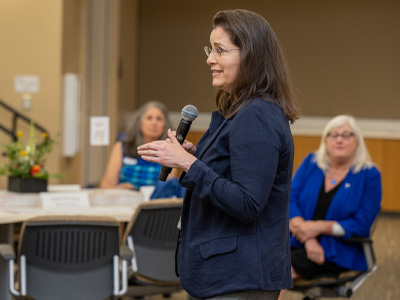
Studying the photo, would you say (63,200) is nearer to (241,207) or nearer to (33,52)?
(241,207)

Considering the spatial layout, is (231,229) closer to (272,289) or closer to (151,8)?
(272,289)

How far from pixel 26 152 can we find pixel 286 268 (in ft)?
10.0

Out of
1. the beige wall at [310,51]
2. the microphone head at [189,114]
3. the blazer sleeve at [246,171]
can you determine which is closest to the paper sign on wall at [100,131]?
the microphone head at [189,114]

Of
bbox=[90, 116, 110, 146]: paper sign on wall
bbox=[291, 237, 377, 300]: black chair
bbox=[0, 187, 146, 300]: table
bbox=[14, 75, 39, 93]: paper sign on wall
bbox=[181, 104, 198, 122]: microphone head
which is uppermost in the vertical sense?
bbox=[181, 104, 198, 122]: microphone head

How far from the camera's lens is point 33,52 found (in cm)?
802

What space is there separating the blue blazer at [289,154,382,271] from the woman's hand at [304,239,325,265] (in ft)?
0.14

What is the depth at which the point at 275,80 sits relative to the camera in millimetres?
2066

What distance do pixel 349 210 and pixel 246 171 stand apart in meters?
2.79

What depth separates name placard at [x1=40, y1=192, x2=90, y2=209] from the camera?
457 cm

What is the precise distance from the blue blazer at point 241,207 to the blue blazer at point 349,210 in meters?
2.53

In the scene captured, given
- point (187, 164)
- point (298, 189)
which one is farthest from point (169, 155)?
point (298, 189)

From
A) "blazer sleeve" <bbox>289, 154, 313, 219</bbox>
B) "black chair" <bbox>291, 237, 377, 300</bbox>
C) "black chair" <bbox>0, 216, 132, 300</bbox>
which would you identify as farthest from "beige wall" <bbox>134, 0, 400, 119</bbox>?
→ "black chair" <bbox>0, 216, 132, 300</bbox>

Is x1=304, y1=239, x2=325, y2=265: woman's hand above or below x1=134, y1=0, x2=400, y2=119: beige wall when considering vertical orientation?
below

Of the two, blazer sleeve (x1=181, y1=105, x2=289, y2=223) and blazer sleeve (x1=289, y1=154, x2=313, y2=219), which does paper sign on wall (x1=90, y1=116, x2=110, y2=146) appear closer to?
blazer sleeve (x1=289, y1=154, x2=313, y2=219)
